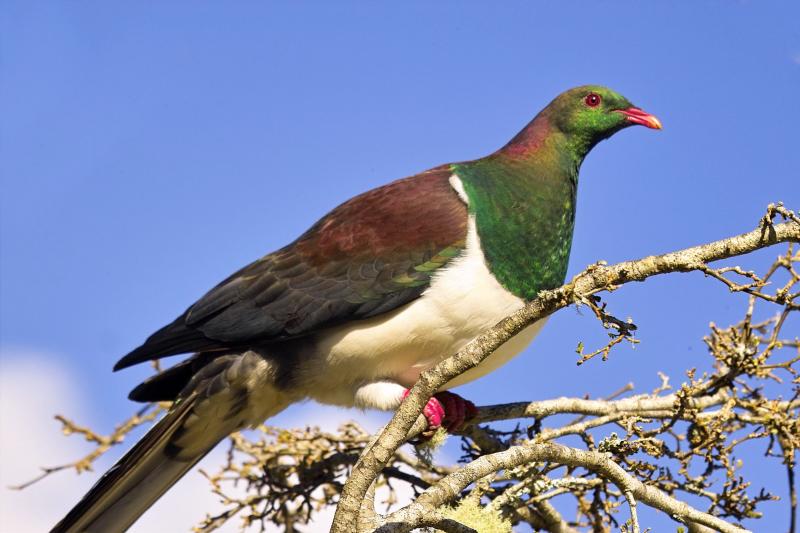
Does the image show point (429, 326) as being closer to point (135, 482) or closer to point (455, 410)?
point (455, 410)

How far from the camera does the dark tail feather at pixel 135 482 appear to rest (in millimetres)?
3711

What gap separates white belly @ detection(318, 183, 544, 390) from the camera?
3879mm

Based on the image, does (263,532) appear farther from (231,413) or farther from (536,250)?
(536,250)

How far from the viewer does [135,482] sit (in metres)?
3.86

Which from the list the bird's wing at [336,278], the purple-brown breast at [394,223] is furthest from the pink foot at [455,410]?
the purple-brown breast at [394,223]

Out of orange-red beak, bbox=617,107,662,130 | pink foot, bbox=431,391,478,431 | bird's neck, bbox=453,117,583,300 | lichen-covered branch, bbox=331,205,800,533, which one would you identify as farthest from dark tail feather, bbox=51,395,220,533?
orange-red beak, bbox=617,107,662,130

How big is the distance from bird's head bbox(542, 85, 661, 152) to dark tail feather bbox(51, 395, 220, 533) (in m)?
2.06

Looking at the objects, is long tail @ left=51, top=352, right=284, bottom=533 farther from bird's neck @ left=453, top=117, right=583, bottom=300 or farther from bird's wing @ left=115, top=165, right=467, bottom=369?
bird's neck @ left=453, top=117, right=583, bottom=300

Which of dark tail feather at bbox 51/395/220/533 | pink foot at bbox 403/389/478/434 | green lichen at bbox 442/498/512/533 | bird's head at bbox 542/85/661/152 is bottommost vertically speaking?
green lichen at bbox 442/498/512/533

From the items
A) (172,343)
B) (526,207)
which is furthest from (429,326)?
(172,343)

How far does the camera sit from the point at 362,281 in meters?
3.99

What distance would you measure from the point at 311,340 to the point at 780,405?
71.4 inches

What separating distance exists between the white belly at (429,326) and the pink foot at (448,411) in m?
0.18

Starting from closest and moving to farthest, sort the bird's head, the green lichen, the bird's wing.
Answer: the green lichen, the bird's wing, the bird's head
